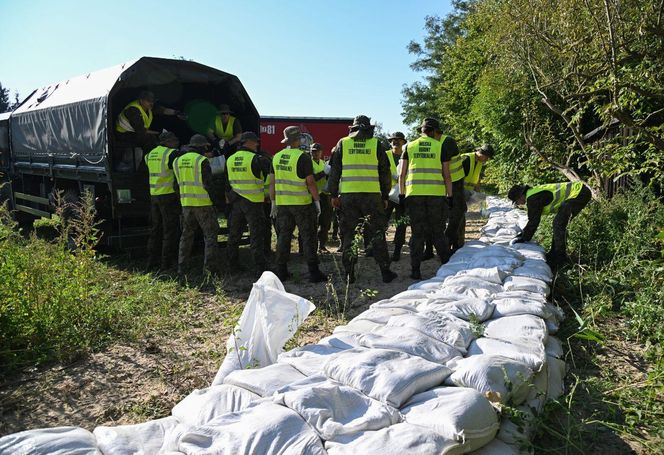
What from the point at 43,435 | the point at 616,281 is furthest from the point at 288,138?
the point at 43,435

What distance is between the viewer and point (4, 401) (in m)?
3.20

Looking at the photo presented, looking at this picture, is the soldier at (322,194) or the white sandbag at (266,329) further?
the soldier at (322,194)

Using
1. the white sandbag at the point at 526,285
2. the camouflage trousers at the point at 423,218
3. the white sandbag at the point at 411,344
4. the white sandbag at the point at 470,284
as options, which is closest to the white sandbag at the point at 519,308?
the white sandbag at the point at 470,284

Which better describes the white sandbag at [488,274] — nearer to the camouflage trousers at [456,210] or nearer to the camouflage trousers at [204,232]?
the camouflage trousers at [456,210]

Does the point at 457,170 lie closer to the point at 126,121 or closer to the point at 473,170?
the point at 473,170

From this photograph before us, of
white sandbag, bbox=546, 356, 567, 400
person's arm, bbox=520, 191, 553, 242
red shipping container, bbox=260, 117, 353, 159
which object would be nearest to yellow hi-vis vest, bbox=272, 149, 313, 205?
person's arm, bbox=520, 191, 553, 242

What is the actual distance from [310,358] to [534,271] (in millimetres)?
2609

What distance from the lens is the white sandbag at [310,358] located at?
7.99 ft

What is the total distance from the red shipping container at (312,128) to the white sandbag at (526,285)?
8.19 m

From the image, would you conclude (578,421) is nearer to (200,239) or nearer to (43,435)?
(43,435)

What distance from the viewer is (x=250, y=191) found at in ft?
19.9

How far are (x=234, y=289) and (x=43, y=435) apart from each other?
4.04 m

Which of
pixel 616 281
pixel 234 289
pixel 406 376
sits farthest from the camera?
pixel 234 289

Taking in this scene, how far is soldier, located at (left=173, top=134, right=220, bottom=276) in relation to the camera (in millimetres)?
6051
